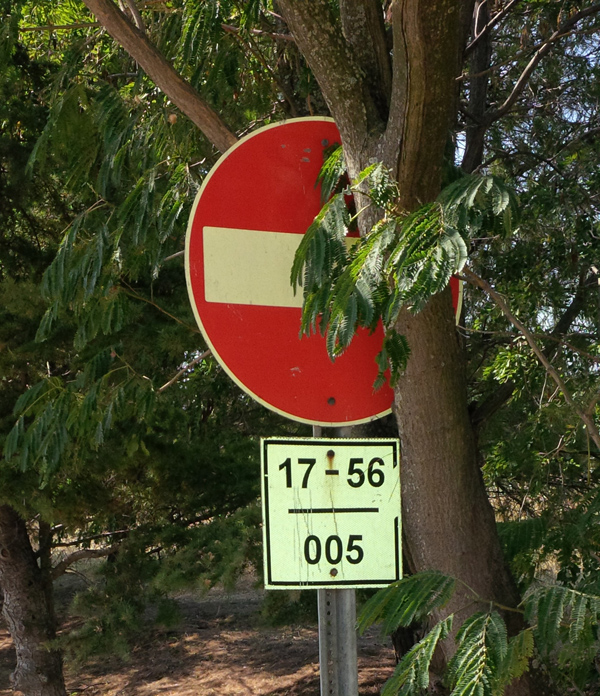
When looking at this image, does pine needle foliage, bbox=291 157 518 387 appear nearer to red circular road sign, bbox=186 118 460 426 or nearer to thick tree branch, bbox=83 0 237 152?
red circular road sign, bbox=186 118 460 426

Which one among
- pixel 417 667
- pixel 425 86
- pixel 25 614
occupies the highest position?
pixel 425 86

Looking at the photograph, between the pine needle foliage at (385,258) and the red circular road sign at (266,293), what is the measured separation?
9 centimetres

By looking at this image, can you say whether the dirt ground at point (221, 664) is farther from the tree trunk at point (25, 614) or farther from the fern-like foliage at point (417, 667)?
the fern-like foliage at point (417, 667)

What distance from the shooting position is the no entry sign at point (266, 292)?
2162 millimetres

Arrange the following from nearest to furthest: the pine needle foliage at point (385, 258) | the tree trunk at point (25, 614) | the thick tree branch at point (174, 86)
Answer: the pine needle foliage at point (385, 258), the thick tree branch at point (174, 86), the tree trunk at point (25, 614)

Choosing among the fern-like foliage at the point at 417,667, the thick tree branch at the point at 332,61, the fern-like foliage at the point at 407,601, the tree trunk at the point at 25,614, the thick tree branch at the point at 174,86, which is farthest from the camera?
the tree trunk at the point at 25,614

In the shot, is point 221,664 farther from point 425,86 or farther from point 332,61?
point 425,86

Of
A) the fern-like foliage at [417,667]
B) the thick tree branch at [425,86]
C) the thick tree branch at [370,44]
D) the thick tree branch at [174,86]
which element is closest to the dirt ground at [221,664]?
the thick tree branch at [174,86]

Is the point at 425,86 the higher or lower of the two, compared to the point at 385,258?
higher

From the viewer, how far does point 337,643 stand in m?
1.92

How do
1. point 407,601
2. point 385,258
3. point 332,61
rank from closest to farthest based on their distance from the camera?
point 385,258 < point 407,601 < point 332,61

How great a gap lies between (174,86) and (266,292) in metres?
1.01

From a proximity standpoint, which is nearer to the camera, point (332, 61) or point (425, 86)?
point (425, 86)

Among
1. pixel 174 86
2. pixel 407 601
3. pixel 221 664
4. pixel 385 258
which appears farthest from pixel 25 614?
pixel 385 258
